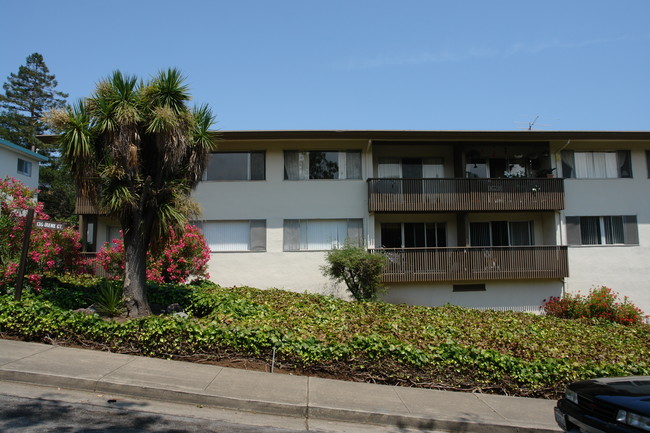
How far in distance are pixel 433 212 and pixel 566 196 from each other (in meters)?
5.45

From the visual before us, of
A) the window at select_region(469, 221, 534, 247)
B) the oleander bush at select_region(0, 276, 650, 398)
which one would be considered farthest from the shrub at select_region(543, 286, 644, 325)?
the oleander bush at select_region(0, 276, 650, 398)

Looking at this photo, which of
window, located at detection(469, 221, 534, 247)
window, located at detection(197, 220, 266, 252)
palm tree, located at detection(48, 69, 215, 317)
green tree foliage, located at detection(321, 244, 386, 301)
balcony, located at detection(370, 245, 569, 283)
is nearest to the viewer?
palm tree, located at detection(48, 69, 215, 317)

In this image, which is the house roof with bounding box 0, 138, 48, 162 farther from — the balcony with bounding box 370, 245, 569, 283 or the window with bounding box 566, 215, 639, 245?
the window with bounding box 566, 215, 639, 245

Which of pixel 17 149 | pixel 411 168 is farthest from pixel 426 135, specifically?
pixel 17 149

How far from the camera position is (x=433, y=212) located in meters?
17.6

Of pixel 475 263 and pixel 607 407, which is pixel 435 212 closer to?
pixel 475 263

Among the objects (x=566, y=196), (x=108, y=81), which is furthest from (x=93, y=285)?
(x=566, y=196)

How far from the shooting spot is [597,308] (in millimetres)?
15977

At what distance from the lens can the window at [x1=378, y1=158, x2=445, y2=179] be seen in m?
18.4

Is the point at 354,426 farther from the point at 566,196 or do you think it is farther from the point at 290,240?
the point at 566,196

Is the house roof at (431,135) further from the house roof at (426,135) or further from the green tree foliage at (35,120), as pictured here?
the green tree foliage at (35,120)

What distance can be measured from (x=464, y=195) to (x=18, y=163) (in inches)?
958

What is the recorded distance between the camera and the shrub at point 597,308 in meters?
15.9

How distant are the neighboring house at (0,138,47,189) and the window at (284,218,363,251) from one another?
17.1 m
